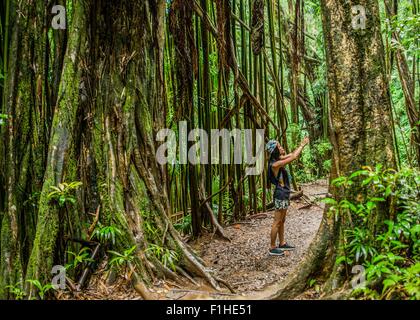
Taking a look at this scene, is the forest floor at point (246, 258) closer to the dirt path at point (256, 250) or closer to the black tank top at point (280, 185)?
the dirt path at point (256, 250)

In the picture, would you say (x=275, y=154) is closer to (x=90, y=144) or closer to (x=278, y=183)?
(x=278, y=183)

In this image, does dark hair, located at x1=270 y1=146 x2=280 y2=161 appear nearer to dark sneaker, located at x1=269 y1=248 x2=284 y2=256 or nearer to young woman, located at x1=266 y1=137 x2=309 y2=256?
young woman, located at x1=266 y1=137 x2=309 y2=256

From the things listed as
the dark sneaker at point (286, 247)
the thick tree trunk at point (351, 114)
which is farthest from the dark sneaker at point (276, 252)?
the thick tree trunk at point (351, 114)

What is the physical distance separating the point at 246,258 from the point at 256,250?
345 mm

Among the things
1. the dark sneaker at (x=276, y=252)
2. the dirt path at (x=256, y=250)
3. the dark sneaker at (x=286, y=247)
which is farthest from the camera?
the dark sneaker at (x=286, y=247)

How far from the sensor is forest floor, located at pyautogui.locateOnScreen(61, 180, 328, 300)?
352 centimetres

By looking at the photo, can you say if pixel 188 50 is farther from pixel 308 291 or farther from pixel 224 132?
pixel 308 291

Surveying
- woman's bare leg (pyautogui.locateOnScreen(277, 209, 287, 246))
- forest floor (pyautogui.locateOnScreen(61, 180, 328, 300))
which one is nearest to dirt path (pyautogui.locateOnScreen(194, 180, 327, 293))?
forest floor (pyautogui.locateOnScreen(61, 180, 328, 300))

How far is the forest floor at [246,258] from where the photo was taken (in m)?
3.52

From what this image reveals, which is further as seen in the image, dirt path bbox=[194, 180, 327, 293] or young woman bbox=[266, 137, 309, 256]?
young woman bbox=[266, 137, 309, 256]

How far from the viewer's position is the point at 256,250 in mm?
5766

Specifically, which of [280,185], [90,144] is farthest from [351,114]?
[90,144]

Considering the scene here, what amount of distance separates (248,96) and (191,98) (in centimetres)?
85

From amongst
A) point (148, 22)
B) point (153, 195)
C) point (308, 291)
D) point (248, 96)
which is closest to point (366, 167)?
point (308, 291)
